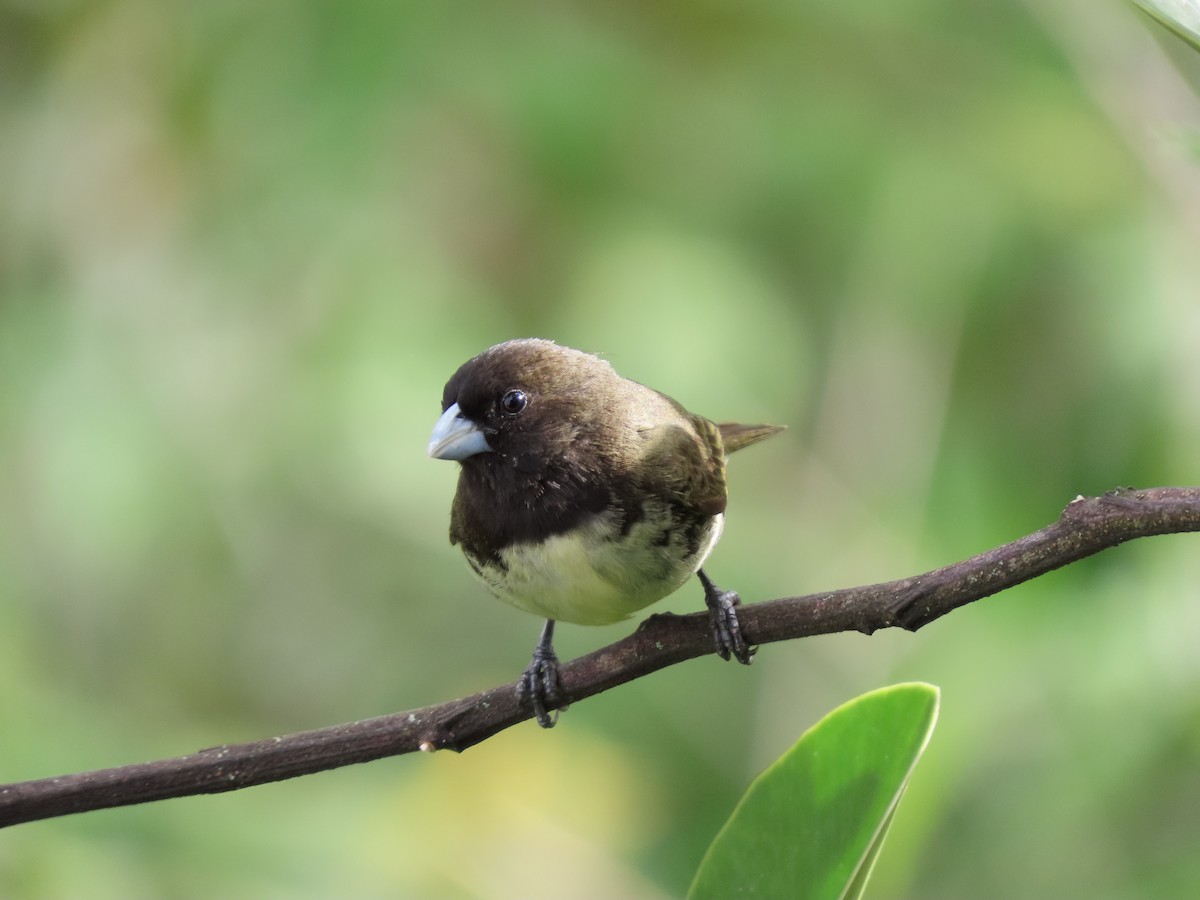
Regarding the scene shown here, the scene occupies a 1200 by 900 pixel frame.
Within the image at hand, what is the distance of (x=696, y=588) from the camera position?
148 inches

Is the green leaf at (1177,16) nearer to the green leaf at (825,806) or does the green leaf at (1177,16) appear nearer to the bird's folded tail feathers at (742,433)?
the green leaf at (825,806)

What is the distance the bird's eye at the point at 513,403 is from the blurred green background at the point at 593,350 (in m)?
0.66

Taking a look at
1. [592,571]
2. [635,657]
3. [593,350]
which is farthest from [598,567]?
[593,350]

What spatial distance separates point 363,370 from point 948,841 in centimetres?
189

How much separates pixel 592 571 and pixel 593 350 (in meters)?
1.28

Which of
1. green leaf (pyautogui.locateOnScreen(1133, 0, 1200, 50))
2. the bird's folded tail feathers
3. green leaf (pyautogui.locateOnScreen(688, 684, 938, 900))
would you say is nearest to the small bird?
the bird's folded tail feathers

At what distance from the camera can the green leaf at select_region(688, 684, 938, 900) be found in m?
1.59

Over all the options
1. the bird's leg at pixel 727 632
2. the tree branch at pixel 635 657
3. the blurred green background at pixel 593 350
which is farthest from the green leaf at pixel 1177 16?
the blurred green background at pixel 593 350

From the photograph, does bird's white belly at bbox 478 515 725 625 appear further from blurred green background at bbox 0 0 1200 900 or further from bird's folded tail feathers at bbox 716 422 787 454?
bird's folded tail feathers at bbox 716 422 787 454

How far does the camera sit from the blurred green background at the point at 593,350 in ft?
10.3

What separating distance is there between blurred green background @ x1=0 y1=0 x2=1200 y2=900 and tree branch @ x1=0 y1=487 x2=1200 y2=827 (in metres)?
0.89

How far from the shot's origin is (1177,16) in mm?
1398

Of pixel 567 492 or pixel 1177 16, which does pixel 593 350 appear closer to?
pixel 567 492

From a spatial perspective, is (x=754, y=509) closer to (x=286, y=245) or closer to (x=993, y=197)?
(x=993, y=197)
